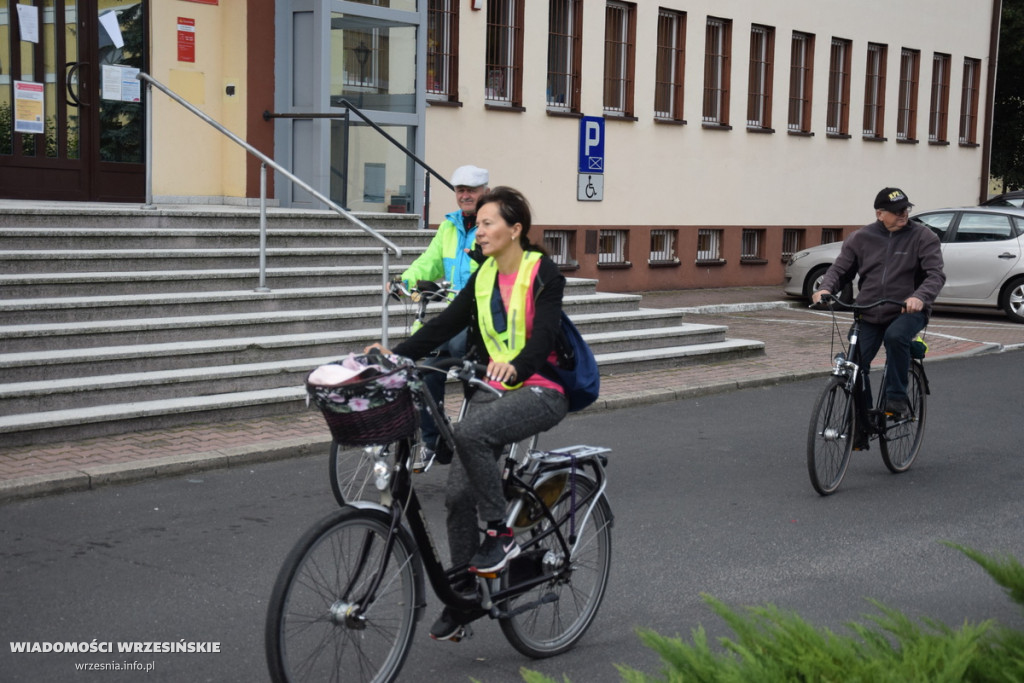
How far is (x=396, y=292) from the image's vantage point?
7.40 metres

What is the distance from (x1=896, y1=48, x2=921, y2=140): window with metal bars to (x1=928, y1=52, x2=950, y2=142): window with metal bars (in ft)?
2.62

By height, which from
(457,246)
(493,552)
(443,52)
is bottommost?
(493,552)

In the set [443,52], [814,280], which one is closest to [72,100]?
[443,52]

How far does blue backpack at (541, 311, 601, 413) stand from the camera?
482cm

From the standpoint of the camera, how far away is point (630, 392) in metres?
11.7

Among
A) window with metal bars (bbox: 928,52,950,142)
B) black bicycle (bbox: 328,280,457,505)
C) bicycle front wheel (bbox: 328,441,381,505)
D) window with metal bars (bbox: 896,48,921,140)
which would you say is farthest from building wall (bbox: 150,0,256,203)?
window with metal bars (bbox: 928,52,950,142)

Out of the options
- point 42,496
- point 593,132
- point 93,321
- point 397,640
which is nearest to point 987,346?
point 593,132

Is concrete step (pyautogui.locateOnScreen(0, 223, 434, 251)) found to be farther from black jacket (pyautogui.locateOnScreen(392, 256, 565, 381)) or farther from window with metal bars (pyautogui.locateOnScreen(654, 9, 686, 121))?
window with metal bars (pyautogui.locateOnScreen(654, 9, 686, 121))

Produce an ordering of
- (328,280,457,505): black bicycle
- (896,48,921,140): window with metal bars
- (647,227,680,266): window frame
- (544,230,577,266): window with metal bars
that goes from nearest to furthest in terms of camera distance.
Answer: (328,280,457,505): black bicycle → (544,230,577,266): window with metal bars → (647,227,680,266): window frame → (896,48,921,140): window with metal bars

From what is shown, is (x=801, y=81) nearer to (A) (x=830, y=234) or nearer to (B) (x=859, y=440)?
(A) (x=830, y=234)

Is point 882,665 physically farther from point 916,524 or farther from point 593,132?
point 593,132

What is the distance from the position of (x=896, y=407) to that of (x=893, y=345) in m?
0.45

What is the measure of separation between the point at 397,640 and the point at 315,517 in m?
2.84

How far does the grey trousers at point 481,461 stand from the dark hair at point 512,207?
60 cm
